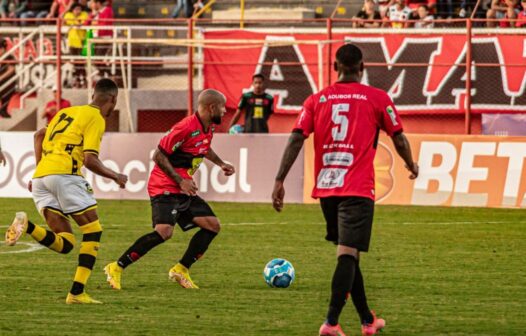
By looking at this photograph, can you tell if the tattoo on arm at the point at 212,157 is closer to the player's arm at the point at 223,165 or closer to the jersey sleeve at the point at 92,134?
the player's arm at the point at 223,165

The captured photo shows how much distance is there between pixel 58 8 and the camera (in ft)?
97.2

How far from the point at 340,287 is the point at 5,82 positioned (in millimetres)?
21792

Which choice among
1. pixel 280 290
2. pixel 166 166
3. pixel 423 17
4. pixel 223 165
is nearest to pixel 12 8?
pixel 423 17

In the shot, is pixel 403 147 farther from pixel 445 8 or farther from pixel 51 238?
pixel 445 8

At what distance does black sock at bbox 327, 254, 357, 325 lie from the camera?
7.95 metres

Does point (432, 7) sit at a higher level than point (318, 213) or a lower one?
higher

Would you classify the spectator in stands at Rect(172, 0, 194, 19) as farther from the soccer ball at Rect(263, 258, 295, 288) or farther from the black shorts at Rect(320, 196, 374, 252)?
the black shorts at Rect(320, 196, 374, 252)

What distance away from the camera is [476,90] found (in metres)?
23.7

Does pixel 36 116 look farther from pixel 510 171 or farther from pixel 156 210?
pixel 156 210

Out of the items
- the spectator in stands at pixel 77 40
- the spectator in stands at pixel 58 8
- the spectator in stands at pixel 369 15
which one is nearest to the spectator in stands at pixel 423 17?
the spectator in stands at pixel 369 15

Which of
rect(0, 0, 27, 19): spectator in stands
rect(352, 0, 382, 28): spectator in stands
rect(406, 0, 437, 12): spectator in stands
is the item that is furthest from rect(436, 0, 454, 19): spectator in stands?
rect(0, 0, 27, 19): spectator in stands

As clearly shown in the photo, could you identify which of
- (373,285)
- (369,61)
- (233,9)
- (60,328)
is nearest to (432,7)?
(369,61)

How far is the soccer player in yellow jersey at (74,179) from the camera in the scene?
1002cm

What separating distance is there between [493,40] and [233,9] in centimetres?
775
